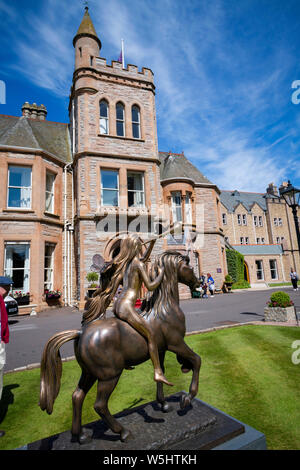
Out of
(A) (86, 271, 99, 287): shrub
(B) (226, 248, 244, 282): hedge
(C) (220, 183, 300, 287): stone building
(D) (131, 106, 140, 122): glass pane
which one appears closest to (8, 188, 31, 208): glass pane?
(A) (86, 271, 99, 287): shrub

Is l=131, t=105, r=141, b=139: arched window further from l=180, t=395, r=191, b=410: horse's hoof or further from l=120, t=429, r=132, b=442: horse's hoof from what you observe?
l=120, t=429, r=132, b=442: horse's hoof

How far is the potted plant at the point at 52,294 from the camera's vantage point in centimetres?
1570

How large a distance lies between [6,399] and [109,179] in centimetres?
1468

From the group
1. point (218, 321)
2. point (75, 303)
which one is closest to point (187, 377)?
point (218, 321)

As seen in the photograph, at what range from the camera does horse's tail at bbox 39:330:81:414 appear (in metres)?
2.65

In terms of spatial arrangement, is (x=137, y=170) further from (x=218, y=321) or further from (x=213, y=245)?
(x=218, y=321)

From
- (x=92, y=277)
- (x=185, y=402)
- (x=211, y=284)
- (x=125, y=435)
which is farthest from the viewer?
(x=211, y=284)

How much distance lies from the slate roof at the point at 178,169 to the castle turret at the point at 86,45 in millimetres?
9248

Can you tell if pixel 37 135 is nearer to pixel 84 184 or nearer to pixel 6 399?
pixel 84 184

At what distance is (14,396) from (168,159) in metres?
21.0

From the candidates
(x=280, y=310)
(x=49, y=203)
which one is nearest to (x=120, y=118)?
(x=49, y=203)

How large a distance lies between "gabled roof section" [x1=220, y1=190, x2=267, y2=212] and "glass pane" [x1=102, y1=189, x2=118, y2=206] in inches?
1254

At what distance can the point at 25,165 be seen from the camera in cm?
1639

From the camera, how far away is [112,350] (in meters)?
2.69
